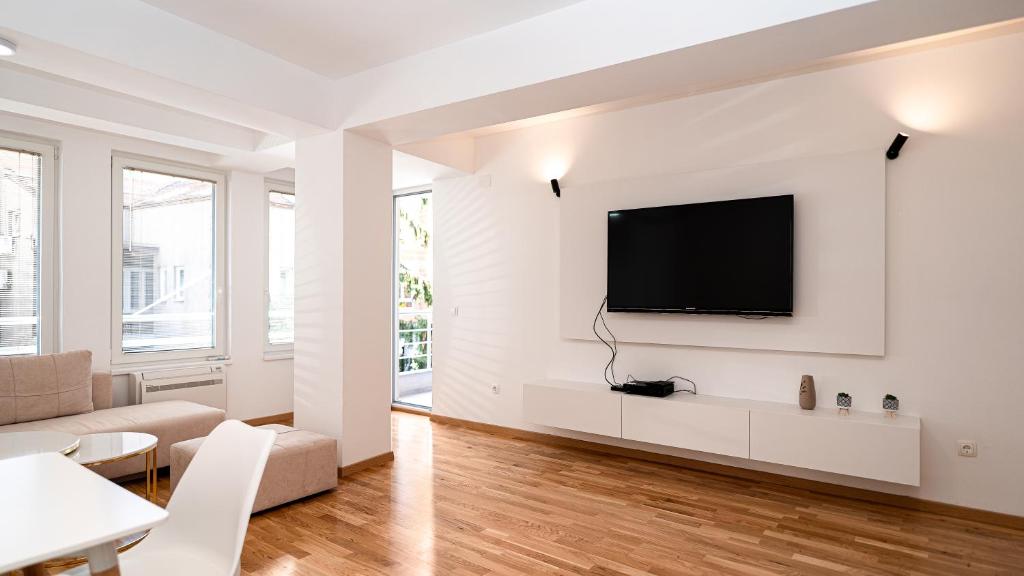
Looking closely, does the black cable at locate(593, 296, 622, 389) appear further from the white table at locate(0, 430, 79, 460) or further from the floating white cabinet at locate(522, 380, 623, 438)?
the white table at locate(0, 430, 79, 460)

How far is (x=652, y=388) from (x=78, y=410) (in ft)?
13.2

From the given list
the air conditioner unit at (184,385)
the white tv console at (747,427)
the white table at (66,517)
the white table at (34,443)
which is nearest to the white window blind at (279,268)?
the air conditioner unit at (184,385)

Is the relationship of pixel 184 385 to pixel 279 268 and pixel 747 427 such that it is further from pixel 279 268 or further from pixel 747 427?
pixel 747 427

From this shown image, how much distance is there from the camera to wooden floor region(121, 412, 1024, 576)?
2.64 metres

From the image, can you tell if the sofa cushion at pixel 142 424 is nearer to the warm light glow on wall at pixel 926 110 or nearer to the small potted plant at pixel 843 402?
the small potted plant at pixel 843 402

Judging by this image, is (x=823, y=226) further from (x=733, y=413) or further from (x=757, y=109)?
(x=733, y=413)

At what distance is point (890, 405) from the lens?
11.0ft

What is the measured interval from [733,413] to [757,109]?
81.8 inches

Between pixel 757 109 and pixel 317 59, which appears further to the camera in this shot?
pixel 757 109

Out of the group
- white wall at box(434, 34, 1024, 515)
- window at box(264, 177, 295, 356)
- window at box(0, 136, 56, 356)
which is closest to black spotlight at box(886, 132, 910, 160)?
white wall at box(434, 34, 1024, 515)

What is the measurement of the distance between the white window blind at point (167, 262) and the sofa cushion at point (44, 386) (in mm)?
677

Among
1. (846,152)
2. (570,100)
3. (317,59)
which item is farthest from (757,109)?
(317,59)

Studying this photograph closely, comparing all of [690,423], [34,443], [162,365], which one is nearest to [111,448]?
[34,443]

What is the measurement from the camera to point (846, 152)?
3.56 meters
